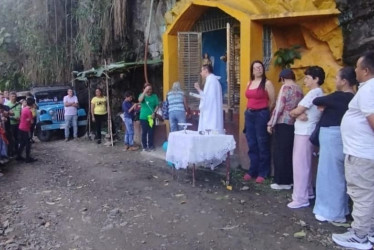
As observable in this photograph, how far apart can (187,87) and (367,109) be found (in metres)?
6.19

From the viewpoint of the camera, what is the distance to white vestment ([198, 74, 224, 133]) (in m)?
7.17

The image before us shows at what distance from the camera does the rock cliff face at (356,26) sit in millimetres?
6359

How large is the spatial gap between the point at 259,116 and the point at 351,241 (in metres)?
2.60

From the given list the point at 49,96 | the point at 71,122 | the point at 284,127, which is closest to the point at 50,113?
the point at 71,122

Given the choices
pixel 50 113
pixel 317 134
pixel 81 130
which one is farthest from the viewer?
pixel 81 130

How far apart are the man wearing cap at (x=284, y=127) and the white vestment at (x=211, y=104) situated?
4.64 feet

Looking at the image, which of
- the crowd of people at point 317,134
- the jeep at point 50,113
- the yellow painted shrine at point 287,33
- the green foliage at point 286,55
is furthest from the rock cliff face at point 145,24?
the green foliage at point 286,55

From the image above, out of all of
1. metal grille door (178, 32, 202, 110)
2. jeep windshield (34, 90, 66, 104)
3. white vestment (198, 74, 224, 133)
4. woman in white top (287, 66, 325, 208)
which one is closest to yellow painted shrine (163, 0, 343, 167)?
white vestment (198, 74, 224, 133)

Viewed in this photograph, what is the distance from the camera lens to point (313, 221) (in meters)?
4.93

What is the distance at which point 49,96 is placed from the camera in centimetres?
1372

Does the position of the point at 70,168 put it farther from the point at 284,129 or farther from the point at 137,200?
the point at 284,129

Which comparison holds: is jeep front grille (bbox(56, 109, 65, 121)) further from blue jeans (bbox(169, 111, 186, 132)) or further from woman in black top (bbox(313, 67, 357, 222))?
woman in black top (bbox(313, 67, 357, 222))

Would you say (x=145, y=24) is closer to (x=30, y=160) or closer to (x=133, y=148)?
(x=133, y=148)

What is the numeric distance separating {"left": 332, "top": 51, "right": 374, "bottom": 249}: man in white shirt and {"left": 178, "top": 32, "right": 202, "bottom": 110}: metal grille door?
572 centimetres
